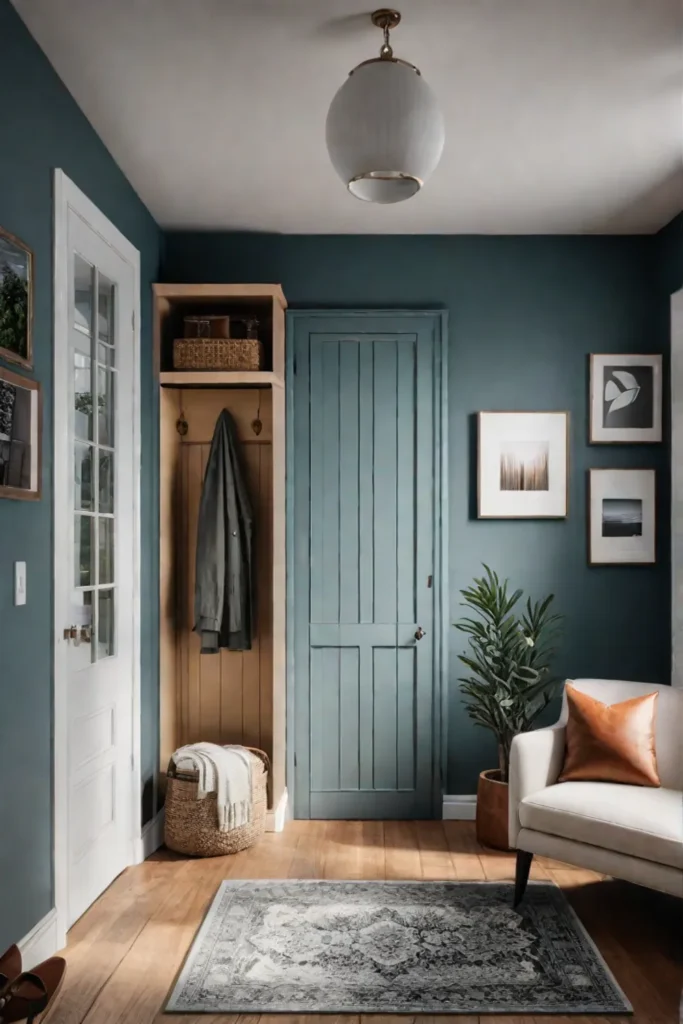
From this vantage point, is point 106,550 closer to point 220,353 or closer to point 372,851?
point 220,353

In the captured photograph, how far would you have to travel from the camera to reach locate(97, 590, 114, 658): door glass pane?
11.2 feet

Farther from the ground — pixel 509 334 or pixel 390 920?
pixel 509 334

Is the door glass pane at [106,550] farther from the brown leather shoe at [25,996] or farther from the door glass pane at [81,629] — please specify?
the brown leather shoe at [25,996]

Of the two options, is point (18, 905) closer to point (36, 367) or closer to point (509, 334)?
point (36, 367)

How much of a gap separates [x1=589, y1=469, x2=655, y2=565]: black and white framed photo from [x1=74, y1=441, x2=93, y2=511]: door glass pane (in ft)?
7.63

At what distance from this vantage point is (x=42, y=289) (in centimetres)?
280

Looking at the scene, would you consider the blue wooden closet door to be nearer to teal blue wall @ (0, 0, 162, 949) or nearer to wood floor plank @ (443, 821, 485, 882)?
wood floor plank @ (443, 821, 485, 882)

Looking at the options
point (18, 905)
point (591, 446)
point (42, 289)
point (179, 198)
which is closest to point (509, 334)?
point (591, 446)

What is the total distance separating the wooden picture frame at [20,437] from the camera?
249cm

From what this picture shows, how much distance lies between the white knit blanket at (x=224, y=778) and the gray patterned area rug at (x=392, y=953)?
353 millimetres

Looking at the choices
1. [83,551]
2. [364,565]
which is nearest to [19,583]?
[83,551]

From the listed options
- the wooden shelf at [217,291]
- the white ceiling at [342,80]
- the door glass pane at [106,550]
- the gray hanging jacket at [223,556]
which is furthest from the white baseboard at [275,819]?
the white ceiling at [342,80]

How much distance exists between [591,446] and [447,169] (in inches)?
59.2

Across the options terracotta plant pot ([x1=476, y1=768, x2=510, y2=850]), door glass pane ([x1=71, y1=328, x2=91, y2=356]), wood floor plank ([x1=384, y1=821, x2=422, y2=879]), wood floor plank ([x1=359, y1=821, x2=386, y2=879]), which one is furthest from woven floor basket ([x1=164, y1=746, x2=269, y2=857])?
door glass pane ([x1=71, y1=328, x2=91, y2=356])
